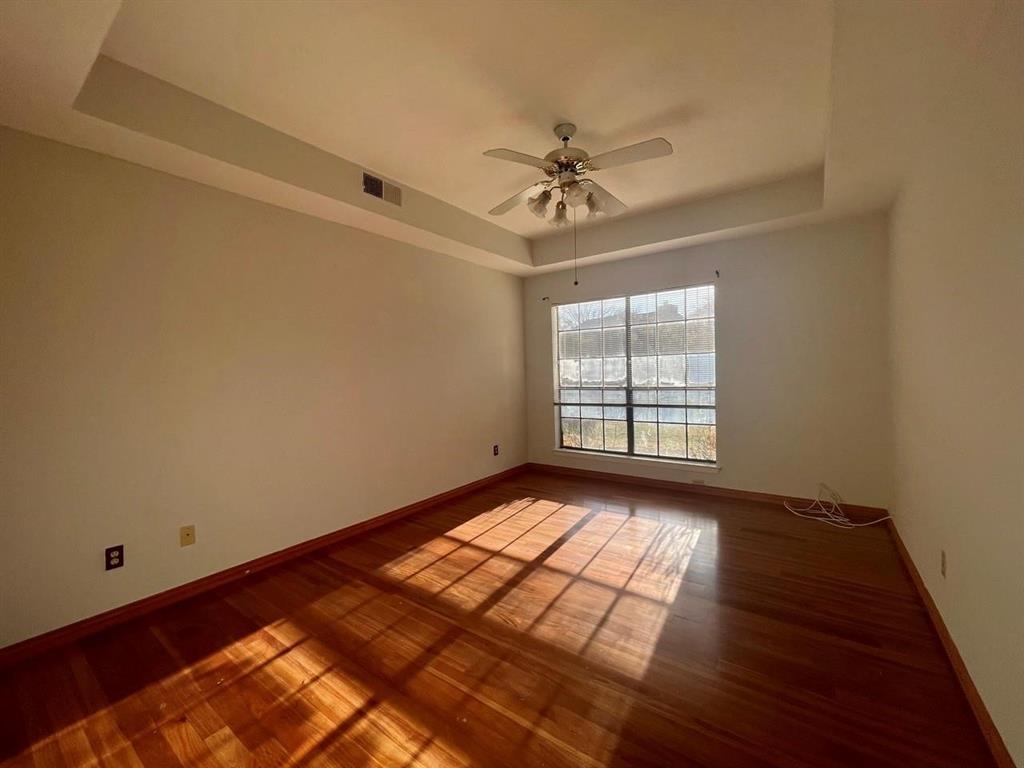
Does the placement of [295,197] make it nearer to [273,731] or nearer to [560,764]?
[273,731]

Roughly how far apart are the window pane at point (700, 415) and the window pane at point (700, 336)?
0.60m

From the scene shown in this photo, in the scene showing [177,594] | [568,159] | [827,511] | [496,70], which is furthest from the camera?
[827,511]

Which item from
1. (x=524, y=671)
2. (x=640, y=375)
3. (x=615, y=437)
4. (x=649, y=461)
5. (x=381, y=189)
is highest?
(x=381, y=189)

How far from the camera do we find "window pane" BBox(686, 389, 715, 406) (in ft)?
13.5

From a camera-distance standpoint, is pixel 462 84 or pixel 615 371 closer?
pixel 462 84

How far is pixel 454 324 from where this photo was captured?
14.1ft

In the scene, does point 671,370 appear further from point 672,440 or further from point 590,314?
point 590,314

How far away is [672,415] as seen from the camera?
14.4ft

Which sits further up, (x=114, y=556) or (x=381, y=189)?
(x=381, y=189)

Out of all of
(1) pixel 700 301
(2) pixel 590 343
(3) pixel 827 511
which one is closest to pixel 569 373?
(2) pixel 590 343

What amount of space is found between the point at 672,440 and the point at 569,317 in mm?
1825

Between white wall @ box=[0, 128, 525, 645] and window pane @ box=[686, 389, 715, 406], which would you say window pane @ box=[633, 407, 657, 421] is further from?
white wall @ box=[0, 128, 525, 645]

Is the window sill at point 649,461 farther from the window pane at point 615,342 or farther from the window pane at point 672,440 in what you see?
the window pane at point 615,342

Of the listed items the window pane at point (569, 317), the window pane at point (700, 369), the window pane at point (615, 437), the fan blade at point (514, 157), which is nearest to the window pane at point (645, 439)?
the window pane at point (615, 437)
